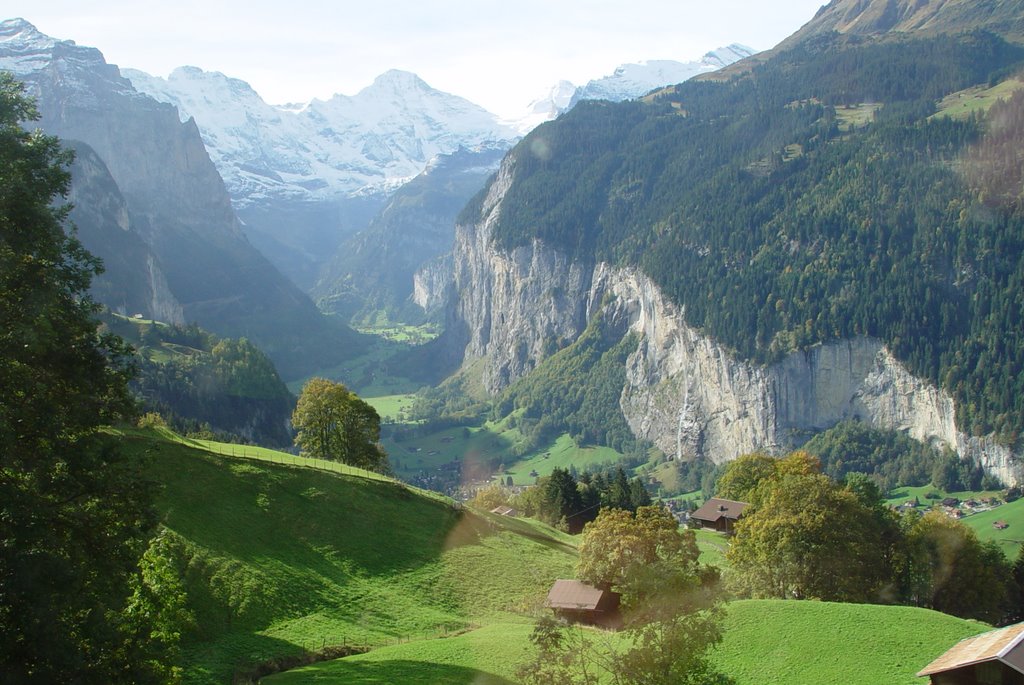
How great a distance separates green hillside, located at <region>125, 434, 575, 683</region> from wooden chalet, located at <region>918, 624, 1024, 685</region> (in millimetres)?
28475

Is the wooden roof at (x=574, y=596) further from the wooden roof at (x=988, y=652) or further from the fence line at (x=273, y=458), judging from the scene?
the wooden roof at (x=988, y=652)

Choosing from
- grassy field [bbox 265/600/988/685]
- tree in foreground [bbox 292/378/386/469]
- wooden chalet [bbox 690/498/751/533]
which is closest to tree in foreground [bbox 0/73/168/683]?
grassy field [bbox 265/600/988/685]

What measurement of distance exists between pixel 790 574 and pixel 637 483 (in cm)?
6613

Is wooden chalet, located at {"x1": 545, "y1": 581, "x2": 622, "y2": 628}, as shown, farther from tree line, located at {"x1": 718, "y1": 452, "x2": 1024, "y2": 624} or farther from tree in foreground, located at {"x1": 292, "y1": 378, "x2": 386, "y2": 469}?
tree in foreground, located at {"x1": 292, "y1": 378, "x2": 386, "y2": 469}

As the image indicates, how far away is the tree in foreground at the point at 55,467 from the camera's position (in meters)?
24.7

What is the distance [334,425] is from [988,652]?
75.6 metres

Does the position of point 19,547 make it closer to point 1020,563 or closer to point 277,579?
point 277,579

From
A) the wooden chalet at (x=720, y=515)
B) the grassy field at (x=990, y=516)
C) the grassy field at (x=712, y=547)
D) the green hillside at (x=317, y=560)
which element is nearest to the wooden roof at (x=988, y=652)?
the green hillside at (x=317, y=560)

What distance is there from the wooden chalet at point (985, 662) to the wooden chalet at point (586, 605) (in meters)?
26.0

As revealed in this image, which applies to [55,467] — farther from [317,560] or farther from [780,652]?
[317,560]

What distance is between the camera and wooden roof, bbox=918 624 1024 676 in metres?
29.4

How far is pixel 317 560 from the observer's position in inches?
2356

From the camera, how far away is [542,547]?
252 ft

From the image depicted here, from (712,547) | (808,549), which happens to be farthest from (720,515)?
(808,549)
